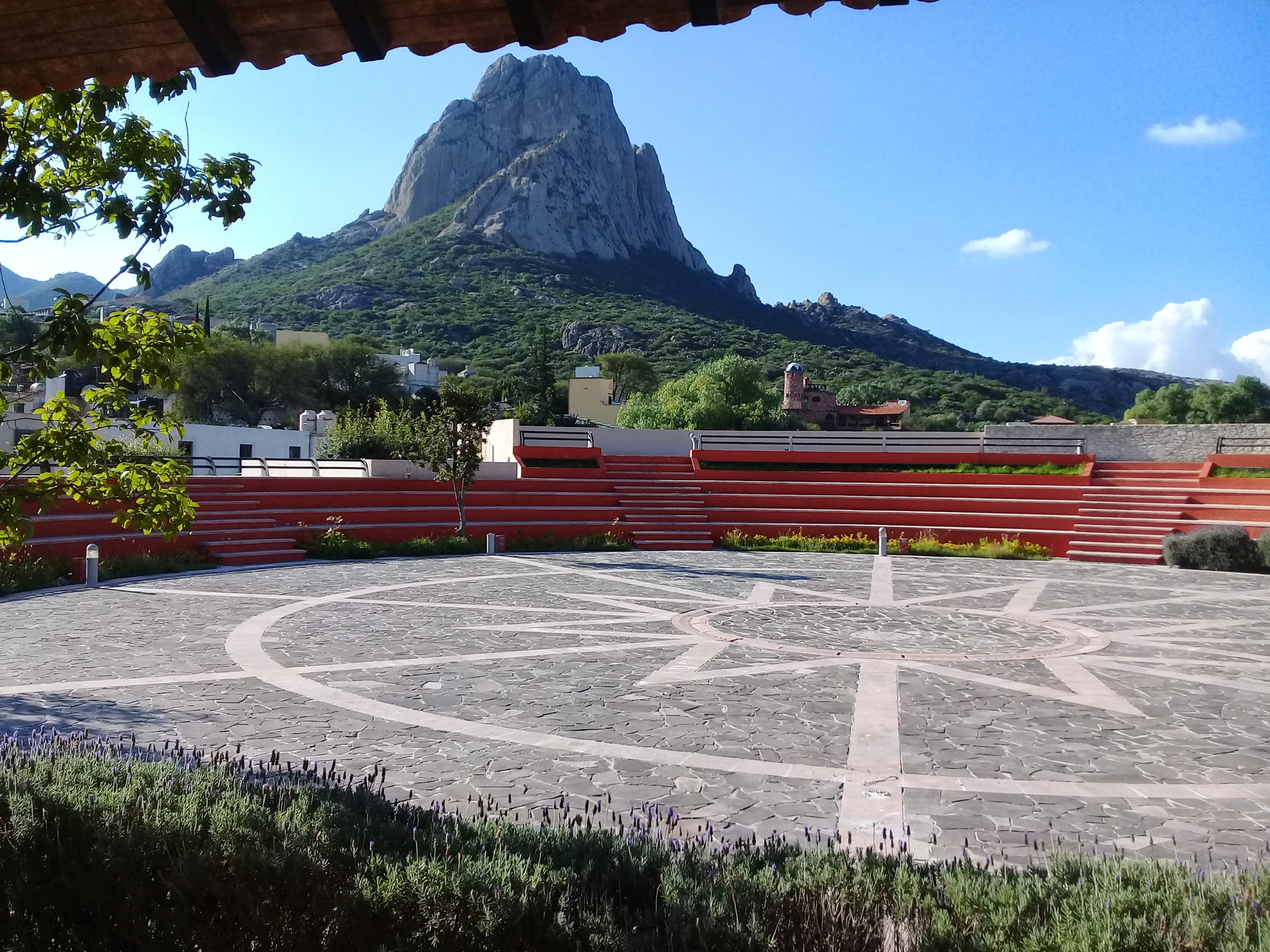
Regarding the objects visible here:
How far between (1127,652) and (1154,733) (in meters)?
4.13

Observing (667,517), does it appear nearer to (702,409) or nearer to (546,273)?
(702,409)

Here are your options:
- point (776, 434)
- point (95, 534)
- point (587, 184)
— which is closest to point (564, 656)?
point (95, 534)

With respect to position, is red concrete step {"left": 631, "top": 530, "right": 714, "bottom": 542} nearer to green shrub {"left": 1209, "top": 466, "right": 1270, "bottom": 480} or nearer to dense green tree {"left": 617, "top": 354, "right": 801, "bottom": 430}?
green shrub {"left": 1209, "top": 466, "right": 1270, "bottom": 480}

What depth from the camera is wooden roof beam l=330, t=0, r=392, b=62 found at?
3.62 m

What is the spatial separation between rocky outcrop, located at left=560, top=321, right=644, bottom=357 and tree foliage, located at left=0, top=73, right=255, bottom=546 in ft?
354

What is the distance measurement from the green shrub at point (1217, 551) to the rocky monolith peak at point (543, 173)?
127668 millimetres

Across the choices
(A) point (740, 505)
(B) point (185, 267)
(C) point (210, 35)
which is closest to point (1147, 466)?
(A) point (740, 505)

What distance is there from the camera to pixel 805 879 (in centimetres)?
434

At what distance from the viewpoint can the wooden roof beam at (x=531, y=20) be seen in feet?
11.7

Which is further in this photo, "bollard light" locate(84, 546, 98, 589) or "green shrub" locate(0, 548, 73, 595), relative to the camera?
"bollard light" locate(84, 546, 98, 589)

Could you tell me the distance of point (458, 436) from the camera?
2538 centimetres

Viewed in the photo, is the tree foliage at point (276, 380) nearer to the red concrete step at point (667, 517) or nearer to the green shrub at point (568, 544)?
the red concrete step at point (667, 517)

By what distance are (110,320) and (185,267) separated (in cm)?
18556

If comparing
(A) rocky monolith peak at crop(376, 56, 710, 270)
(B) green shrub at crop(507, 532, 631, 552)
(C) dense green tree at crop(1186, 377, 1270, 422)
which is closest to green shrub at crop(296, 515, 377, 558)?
(B) green shrub at crop(507, 532, 631, 552)
